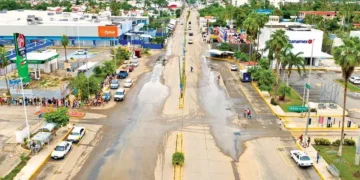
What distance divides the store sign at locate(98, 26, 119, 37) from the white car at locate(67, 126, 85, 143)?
6073cm

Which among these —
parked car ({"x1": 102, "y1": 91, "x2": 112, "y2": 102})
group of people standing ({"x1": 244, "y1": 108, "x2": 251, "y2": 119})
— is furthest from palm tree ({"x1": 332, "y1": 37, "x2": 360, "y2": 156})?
parked car ({"x1": 102, "y1": 91, "x2": 112, "y2": 102})

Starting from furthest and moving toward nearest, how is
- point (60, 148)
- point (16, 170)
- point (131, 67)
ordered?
point (131, 67)
point (60, 148)
point (16, 170)

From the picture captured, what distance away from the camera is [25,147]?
113ft

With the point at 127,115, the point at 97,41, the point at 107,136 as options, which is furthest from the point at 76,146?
the point at 97,41

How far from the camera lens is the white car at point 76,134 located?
35.9 meters

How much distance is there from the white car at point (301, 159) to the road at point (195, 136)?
19.3 inches

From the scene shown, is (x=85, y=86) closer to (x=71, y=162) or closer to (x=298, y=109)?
(x=71, y=162)

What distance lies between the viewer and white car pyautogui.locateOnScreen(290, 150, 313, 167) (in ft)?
103

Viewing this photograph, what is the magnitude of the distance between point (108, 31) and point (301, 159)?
72.5m

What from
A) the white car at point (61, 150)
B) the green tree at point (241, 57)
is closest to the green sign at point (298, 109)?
the white car at point (61, 150)

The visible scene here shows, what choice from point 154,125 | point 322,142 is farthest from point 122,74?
point 322,142

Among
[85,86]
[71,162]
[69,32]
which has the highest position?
[69,32]

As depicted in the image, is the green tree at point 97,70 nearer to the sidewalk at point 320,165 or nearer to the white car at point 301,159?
the sidewalk at point 320,165

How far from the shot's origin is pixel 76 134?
3656 centimetres
